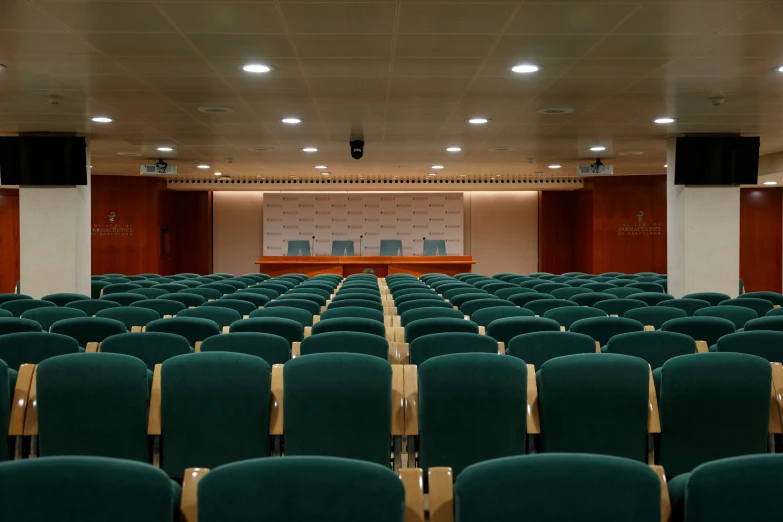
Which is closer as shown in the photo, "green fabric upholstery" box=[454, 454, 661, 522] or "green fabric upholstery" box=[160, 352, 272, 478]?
"green fabric upholstery" box=[454, 454, 661, 522]

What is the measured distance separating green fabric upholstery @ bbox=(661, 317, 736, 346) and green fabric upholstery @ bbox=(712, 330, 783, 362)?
1173 millimetres

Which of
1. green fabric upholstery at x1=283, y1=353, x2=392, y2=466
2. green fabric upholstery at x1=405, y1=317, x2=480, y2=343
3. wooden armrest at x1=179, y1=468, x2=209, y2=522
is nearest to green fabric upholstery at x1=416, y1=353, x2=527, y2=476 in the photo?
green fabric upholstery at x1=283, y1=353, x2=392, y2=466

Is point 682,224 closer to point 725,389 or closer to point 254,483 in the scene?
point 725,389

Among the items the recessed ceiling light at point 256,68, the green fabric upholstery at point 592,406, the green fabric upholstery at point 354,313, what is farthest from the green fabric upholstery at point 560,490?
the recessed ceiling light at point 256,68

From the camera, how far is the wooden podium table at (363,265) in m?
24.5

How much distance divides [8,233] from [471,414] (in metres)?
24.4

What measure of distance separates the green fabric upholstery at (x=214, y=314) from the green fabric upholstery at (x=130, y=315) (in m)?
0.32

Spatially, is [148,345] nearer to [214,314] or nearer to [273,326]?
[273,326]

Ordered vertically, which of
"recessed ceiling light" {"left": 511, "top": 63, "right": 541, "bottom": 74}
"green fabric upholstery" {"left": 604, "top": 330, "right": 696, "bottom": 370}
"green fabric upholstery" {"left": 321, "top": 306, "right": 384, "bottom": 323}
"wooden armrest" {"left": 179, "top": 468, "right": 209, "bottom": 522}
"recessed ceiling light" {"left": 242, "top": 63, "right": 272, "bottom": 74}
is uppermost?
"recessed ceiling light" {"left": 242, "top": 63, "right": 272, "bottom": 74}

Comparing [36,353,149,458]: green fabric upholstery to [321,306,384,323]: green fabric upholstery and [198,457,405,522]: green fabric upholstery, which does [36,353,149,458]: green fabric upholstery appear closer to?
[198,457,405,522]: green fabric upholstery

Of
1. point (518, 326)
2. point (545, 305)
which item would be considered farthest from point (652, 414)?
point (545, 305)

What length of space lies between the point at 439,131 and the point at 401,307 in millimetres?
5747

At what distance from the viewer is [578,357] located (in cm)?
418

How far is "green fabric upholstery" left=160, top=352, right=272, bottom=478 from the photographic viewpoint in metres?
4.17
